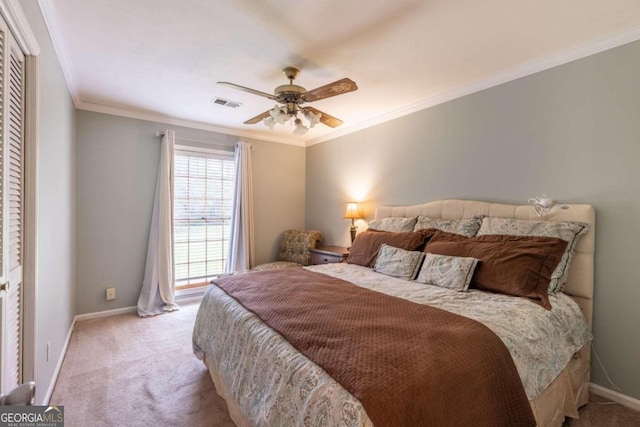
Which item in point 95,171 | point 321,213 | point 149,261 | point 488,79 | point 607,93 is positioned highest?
point 488,79

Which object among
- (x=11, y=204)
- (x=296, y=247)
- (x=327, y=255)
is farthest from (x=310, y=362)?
(x=296, y=247)

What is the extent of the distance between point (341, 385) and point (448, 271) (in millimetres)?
1507

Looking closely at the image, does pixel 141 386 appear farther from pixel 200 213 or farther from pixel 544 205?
pixel 544 205

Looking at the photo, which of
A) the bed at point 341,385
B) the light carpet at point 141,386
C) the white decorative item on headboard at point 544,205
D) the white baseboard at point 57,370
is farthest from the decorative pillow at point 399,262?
the white baseboard at point 57,370

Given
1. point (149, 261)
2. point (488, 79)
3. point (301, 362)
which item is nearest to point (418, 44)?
point (488, 79)

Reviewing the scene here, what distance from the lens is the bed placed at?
3.77 feet

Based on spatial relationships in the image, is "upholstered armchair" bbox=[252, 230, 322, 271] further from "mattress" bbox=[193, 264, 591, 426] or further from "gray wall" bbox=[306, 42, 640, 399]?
"mattress" bbox=[193, 264, 591, 426]

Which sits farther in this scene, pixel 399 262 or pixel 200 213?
pixel 200 213

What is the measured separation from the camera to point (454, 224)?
2762 millimetres

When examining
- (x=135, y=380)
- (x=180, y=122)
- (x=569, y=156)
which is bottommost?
(x=135, y=380)

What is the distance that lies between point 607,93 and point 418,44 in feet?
4.54

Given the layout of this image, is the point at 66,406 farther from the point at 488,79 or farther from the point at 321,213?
the point at 488,79

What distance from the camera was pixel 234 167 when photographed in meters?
4.49

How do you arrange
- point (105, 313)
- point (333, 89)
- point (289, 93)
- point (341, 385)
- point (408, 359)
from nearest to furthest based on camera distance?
point (341, 385), point (408, 359), point (333, 89), point (289, 93), point (105, 313)
